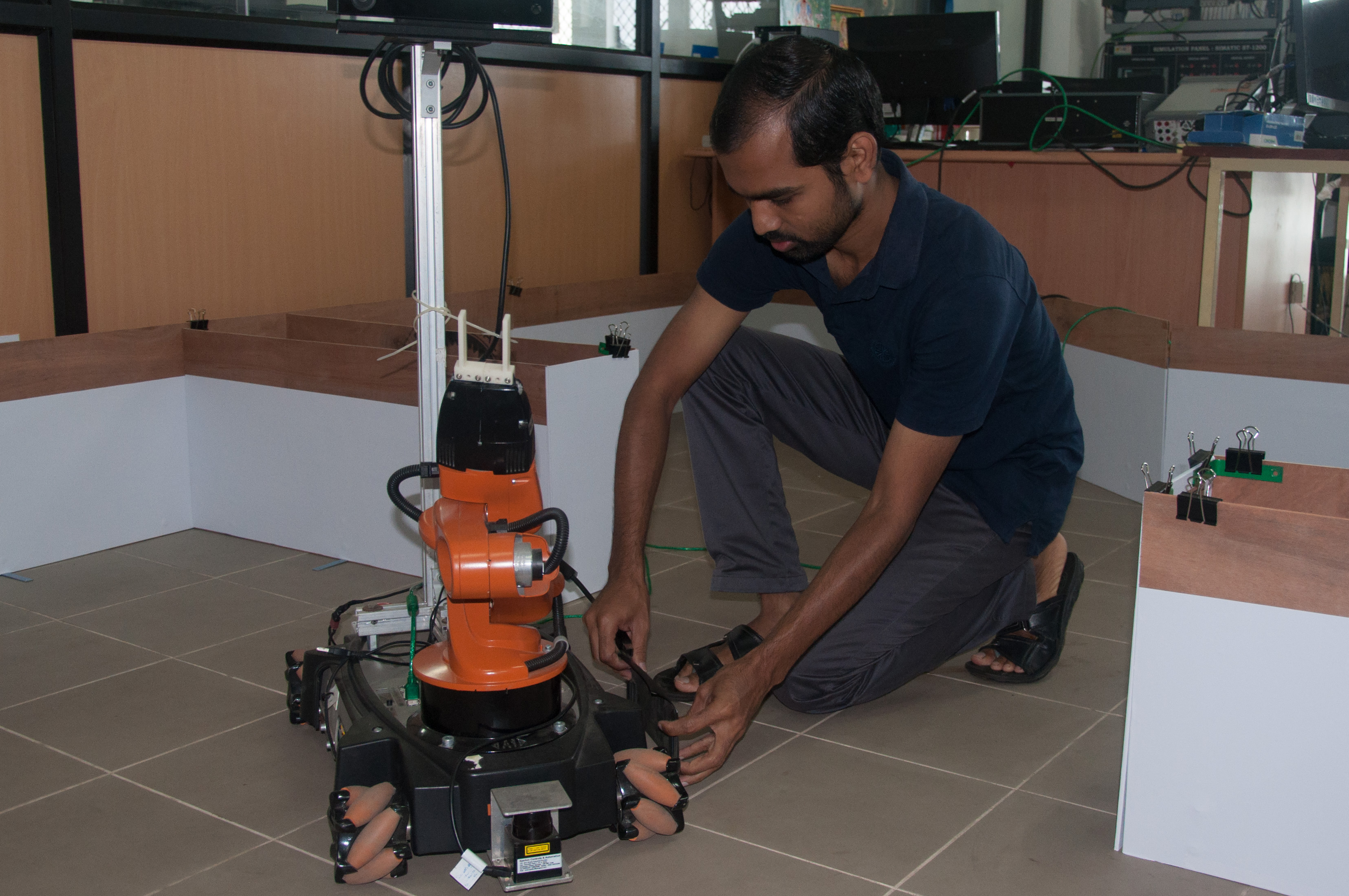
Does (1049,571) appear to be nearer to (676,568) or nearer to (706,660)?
(706,660)

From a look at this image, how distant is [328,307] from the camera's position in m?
3.20

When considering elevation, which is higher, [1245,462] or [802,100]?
[802,100]

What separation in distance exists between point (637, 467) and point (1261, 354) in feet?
5.62

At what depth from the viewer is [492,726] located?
1.44 m

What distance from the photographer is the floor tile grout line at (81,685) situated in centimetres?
184

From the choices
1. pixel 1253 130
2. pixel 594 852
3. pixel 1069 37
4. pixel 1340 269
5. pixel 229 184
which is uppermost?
pixel 1069 37

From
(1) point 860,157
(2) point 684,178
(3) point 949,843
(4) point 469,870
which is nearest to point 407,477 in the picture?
(4) point 469,870

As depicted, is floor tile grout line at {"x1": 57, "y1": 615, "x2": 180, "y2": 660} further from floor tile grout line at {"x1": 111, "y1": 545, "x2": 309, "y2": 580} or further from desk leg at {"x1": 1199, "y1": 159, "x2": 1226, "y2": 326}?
desk leg at {"x1": 1199, "y1": 159, "x2": 1226, "y2": 326}

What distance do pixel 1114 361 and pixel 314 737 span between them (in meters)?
2.24

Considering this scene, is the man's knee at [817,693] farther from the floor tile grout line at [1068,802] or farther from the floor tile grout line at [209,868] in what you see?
the floor tile grout line at [209,868]

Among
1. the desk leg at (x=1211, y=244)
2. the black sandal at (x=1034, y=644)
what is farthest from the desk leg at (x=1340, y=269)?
the black sandal at (x=1034, y=644)

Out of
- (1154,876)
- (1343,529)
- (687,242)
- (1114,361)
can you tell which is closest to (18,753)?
(1154,876)

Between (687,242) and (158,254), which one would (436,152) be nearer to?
(158,254)

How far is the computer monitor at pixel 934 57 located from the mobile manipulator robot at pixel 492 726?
3049mm
